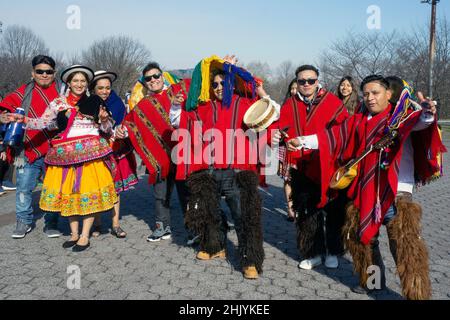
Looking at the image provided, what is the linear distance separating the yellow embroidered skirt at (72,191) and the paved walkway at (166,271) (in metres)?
0.48

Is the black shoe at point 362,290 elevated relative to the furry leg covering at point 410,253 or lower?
lower

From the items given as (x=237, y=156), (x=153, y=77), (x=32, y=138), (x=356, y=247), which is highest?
(x=153, y=77)

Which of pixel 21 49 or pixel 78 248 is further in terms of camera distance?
pixel 21 49

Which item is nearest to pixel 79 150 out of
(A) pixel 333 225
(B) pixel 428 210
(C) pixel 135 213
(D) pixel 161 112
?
(D) pixel 161 112

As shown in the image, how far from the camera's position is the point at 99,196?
15.5 ft

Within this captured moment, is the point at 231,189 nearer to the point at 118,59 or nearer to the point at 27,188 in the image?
the point at 27,188

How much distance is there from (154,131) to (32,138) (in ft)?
4.94

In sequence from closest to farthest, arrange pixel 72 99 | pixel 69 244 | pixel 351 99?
pixel 72 99
pixel 69 244
pixel 351 99

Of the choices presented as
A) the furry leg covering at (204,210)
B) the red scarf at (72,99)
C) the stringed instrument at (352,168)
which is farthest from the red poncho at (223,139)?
the red scarf at (72,99)

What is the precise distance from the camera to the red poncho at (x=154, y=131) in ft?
15.8

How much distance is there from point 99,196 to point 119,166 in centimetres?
64

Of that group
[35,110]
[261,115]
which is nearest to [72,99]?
[35,110]

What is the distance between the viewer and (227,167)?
3965 mm

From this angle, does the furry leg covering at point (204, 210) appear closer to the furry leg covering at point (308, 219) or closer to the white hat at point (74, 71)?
the furry leg covering at point (308, 219)
